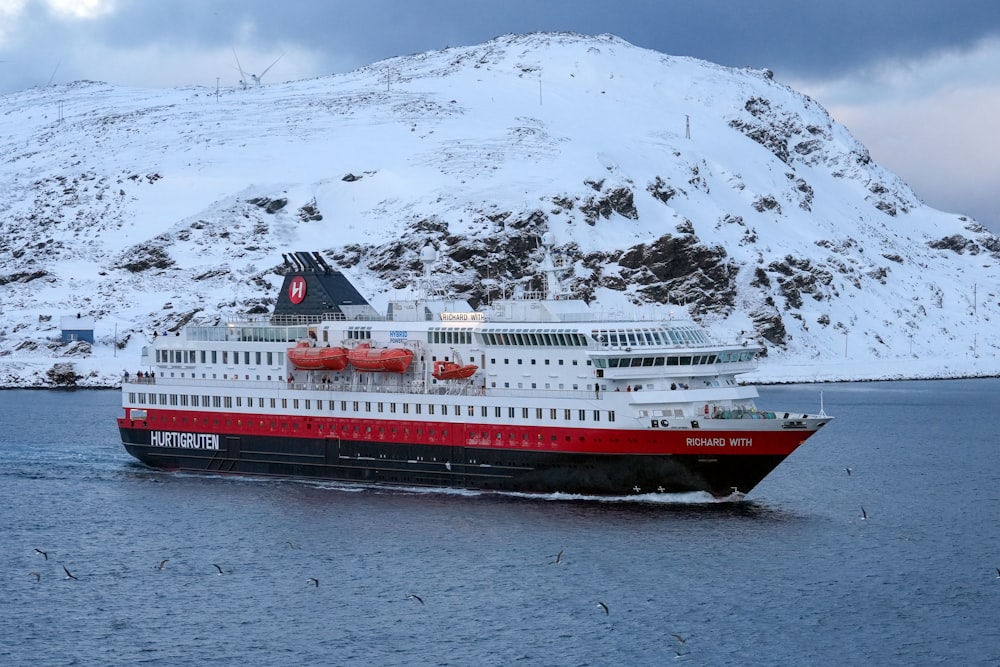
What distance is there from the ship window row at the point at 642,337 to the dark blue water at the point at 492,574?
22.3 feet

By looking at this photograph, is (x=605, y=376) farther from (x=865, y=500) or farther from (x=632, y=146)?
(x=632, y=146)

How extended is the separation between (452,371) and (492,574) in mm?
15620

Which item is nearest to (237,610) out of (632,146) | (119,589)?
(119,589)

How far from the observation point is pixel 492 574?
47.8 m

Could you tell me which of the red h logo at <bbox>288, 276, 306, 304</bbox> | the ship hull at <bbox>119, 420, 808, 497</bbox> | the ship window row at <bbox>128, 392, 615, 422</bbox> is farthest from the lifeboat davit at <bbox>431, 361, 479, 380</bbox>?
the red h logo at <bbox>288, 276, 306, 304</bbox>

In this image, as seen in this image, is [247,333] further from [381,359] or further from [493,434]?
[493,434]

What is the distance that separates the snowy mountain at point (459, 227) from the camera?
479ft

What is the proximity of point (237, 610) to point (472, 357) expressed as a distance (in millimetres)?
20951

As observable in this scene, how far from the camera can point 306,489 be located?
6444cm

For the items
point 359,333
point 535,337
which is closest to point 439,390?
point 535,337

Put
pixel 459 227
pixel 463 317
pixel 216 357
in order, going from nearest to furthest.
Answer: pixel 463 317 → pixel 216 357 → pixel 459 227

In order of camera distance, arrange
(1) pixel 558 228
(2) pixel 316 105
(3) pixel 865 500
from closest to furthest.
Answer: (3) pixel 865 500 → (1) pixel 558 228 → (2) pixel 316 105

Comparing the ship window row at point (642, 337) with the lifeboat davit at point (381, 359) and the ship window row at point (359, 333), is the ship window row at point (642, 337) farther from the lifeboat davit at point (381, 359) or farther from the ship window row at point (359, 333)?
the ship window row at point (359, 333)

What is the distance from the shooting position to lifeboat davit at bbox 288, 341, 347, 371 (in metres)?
65.2
